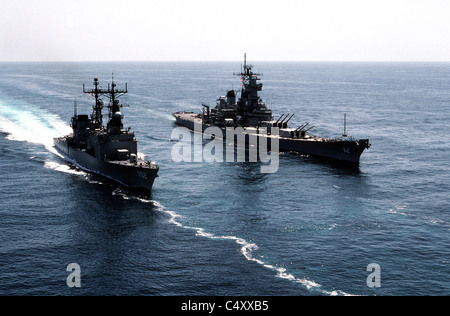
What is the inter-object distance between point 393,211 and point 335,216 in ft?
25.1

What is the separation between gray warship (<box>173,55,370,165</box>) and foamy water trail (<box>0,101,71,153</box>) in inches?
1287

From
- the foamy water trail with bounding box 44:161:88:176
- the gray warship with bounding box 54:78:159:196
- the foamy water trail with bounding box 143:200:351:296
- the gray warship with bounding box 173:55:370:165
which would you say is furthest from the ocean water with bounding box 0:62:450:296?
the gray warship with bounding box 173:55:370:165

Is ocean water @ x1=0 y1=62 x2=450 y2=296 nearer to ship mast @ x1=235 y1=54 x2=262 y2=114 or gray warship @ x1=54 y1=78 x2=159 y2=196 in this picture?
gray warship @ x1=54 y1=78 x2=159 y2=196

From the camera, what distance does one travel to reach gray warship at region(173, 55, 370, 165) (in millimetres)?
83562

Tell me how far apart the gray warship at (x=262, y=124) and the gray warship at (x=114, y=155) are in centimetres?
3505

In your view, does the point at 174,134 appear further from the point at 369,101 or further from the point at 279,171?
the point at 369,101

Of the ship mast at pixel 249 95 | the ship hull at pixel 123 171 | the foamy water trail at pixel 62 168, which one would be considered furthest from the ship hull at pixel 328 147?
the foamy water trail at pixel 62 168

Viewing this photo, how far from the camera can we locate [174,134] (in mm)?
108812

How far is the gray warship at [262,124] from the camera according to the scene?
83562mm

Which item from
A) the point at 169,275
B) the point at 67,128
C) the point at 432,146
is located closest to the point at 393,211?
the point at 169,275

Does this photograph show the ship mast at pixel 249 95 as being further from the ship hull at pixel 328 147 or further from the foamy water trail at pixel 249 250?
the foamy water trail at pixel 249 250

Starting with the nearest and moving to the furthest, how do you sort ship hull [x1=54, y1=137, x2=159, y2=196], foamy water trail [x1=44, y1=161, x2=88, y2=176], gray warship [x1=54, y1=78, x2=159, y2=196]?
ship hull [x1=54, y1=137, x2=159, y2=196] → gray warship [x1=54, y1=78, x2=159, y2=196] → foamy water trail [x1=44, y1=161, x2=88, y2=176]
